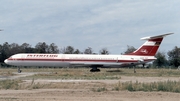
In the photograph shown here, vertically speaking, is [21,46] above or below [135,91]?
above

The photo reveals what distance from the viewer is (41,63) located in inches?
2237

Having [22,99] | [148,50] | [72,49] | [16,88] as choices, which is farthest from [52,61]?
[72,49]

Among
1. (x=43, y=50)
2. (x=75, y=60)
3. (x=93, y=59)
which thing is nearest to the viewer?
(x=75, y=60)

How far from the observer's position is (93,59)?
58.0m

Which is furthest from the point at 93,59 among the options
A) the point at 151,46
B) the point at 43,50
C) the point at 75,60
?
the point at 43,50

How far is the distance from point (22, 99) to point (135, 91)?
26.9ft

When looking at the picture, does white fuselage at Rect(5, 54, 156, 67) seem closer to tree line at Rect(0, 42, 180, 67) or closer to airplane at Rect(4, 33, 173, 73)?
airplane at Rect(4, 33, 173, 73)

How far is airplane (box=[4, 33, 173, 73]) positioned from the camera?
56.8 meters

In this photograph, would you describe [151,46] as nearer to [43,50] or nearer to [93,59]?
[93,59]

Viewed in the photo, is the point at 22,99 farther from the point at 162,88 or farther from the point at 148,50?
the point at 148,50

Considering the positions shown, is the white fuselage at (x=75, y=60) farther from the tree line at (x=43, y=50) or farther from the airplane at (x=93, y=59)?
the tree line at (x=43, y=50)

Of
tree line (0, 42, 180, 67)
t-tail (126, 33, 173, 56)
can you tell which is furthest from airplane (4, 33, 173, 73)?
tree line (0, 42, 180, 67)

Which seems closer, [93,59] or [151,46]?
[151,46]

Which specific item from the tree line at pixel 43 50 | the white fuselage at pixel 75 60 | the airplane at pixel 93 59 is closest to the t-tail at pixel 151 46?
the airplane at pixel 93 59
